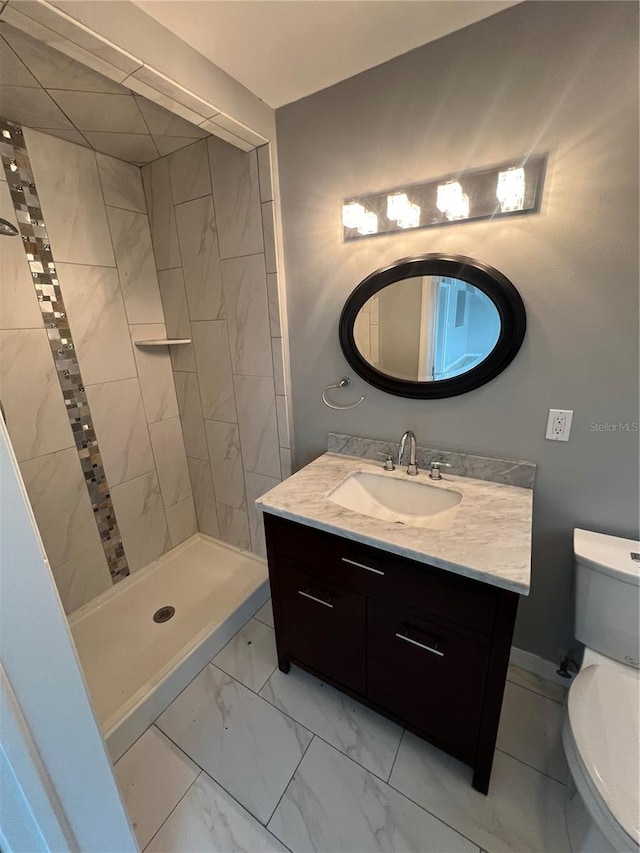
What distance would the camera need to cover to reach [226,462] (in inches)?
81.8

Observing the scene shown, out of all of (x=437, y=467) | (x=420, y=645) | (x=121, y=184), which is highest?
(x=121, y=184)

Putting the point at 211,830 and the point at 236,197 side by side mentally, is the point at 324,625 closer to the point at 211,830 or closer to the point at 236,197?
the point at 211,830

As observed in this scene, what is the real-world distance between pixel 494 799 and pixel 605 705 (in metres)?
0.51

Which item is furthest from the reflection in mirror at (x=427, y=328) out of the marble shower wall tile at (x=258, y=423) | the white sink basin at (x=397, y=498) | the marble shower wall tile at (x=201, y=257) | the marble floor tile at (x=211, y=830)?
the marble floor tile at (x=211, y=830)

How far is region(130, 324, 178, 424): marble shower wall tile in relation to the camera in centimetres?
195

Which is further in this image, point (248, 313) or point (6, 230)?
point (248, 313)

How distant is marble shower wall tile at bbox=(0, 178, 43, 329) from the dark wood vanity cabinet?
1347mm

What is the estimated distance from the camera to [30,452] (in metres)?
1.57

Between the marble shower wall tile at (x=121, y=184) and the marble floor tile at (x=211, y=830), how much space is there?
8.11 ft

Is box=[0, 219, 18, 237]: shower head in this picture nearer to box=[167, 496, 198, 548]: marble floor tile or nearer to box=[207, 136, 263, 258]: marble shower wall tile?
box=[207, 136, 263, 258]: marble shower wall tile

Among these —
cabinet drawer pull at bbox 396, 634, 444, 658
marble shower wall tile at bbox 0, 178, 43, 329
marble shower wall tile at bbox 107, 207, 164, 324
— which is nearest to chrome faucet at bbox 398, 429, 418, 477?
cabinet drawer pull at bbox 396, 634, 444, 658

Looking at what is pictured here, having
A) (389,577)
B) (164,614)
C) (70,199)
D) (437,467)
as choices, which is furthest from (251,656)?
(70,199)

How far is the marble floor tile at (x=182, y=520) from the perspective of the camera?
2.25m

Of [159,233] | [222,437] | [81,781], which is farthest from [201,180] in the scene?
[81,781]
